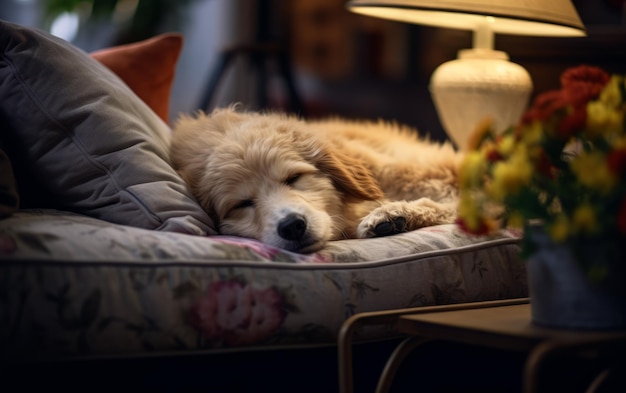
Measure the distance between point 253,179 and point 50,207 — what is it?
21.1 inches

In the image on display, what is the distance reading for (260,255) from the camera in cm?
172

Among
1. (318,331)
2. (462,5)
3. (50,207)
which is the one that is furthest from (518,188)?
(462,5)

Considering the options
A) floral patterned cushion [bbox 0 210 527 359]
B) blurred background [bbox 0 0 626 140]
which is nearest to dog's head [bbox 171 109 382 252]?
floral patterned cushion [bbox 0 210 527 359]

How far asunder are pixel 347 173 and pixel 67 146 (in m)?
0.80

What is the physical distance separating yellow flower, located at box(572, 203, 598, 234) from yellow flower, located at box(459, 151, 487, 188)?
0.18 m

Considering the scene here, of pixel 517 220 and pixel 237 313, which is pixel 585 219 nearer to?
pixel 517 220

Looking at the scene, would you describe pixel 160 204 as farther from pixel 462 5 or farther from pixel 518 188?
pixel 462 5

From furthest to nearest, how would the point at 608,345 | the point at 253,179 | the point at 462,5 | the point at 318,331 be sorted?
1. the point at 462,5
2. the point at 253,179
3. the point at 318,331
4. the point at 608,345

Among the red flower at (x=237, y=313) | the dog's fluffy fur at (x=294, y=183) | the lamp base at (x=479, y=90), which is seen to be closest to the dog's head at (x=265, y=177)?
the dog's fluffy fur at (x=294, y=183)

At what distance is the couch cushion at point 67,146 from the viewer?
6.28 feet

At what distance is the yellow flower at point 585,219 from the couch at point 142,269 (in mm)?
621

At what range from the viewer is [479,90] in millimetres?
3152

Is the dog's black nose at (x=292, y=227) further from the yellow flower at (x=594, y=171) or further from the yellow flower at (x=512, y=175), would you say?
the yellow flower at (x=594, y=171)

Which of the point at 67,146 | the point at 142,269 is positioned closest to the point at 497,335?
the point at 142,269
